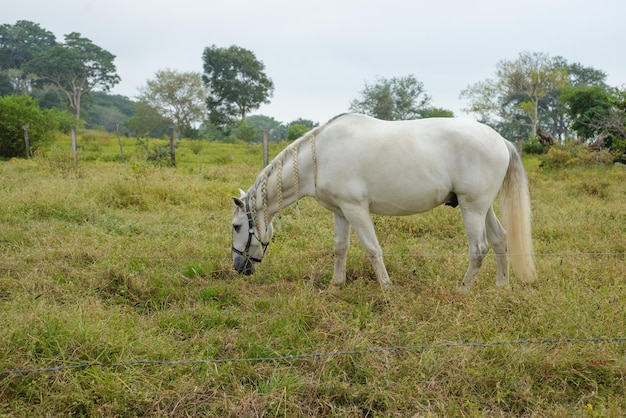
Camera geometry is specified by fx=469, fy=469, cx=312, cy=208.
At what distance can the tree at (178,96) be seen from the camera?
44594 millimetres

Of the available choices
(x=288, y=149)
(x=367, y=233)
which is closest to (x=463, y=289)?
(x=367, y=233)

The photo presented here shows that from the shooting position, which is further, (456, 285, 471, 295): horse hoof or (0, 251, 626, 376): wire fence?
(456, 285, 471, 295): horse hoof

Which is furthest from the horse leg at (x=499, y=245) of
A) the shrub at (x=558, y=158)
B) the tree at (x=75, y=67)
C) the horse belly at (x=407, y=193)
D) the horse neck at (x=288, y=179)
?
the tree at (x=75, y=67)

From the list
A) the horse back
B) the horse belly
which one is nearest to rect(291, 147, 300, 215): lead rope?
the horse back

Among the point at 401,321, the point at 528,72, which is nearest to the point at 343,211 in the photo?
the point at 401,321

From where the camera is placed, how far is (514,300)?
387 centimetres

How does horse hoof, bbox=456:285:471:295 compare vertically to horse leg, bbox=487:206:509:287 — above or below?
below

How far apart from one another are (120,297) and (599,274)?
4.60 m

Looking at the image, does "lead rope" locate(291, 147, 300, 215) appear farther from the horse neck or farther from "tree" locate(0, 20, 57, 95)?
"tree" locate(0, 20, 57, 95)

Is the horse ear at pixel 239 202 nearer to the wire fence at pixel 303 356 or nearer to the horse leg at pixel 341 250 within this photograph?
the horse leg at pixel 341 250

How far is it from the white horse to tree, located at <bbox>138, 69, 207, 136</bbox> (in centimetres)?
4174

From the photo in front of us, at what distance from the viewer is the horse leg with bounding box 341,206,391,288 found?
173 inches

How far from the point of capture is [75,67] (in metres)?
49.7

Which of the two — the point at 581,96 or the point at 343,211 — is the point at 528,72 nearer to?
the point at 581,96
